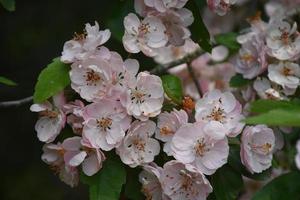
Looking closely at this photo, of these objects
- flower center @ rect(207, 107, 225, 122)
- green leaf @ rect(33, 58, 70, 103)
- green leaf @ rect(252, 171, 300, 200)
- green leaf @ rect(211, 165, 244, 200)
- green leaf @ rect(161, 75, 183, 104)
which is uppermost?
green leaf @ rect(33, 58, 70, 103)

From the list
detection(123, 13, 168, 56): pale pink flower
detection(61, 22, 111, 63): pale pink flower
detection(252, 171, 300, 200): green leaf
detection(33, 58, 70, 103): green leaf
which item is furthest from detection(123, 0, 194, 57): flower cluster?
detection(252, 171, 300, 200): green leaf

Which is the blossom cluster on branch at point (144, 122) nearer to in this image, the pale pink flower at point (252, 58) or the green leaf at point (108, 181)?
the green leaf at point (108, 181)

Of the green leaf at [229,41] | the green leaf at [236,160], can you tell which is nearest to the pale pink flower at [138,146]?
the green leaf at [236,160]

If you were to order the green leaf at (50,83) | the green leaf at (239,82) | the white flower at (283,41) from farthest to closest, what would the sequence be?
the green leaf at (239,82), the white flower at (283,41), the green leaf at (50,83)

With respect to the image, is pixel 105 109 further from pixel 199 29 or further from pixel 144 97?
pixel 199 29

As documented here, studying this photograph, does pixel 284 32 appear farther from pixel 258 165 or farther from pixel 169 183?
pixel 169 183

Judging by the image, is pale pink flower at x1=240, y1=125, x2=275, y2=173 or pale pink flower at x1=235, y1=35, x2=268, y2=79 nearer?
pale pink flower at x1=240, y1=125, x2=275, y2=173

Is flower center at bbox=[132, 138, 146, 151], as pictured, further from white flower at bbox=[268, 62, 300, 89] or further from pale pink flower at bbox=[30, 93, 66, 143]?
white flower at bbox=[268, 62, 300, 89]

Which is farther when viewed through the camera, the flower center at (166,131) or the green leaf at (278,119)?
the flower center at (166,131)
